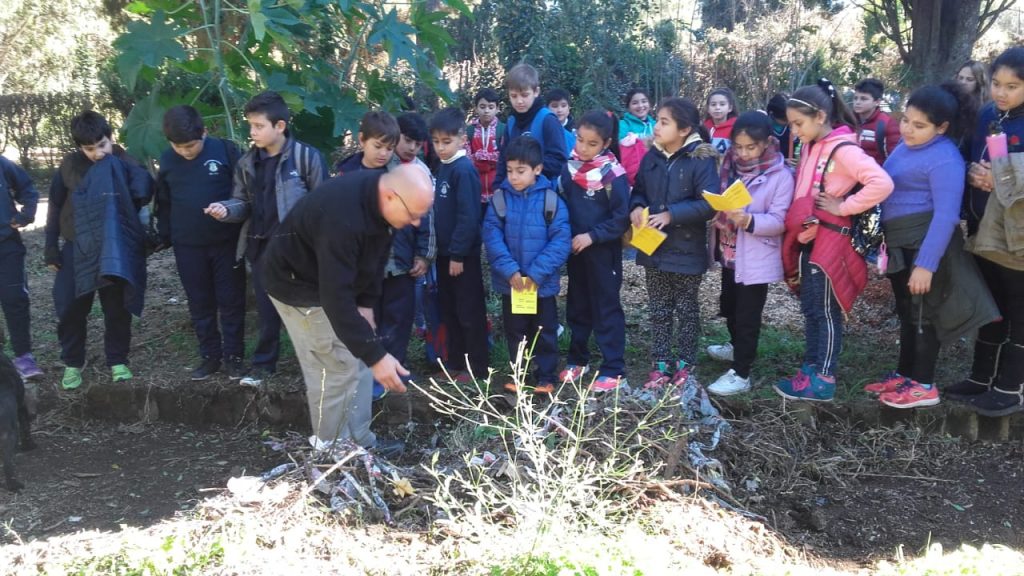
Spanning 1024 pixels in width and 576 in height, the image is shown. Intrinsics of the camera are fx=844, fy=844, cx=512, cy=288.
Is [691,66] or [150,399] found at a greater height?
[691,66]

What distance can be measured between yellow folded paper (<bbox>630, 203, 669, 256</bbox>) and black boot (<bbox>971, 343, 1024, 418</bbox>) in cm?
188

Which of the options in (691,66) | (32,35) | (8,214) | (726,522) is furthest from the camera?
(32,35)

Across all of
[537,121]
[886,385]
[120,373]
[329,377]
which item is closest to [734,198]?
[886,385]

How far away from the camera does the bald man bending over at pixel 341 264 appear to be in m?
3.37

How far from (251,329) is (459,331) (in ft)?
6.30

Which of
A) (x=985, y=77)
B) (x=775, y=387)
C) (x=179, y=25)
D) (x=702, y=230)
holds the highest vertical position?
(x=179, y=25)

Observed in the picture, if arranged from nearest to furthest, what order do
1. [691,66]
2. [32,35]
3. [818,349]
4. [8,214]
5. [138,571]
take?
[138,571] < [818,349] < [8,214] < [691,66] < [32,35]

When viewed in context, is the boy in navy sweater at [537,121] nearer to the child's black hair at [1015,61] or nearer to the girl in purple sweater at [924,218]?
the girl in purple sweater at [924,218]

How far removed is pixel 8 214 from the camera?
5.36 m

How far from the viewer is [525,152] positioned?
15.4 feet

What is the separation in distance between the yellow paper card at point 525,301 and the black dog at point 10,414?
2.72 metres

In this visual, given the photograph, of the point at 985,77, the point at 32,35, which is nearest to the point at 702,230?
the point at 985,77

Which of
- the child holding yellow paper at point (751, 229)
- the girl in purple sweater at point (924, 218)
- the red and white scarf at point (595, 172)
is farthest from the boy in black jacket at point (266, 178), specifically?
the girl in purple sweater at point (924, 218)

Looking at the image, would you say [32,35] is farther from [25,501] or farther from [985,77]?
[985,77]
